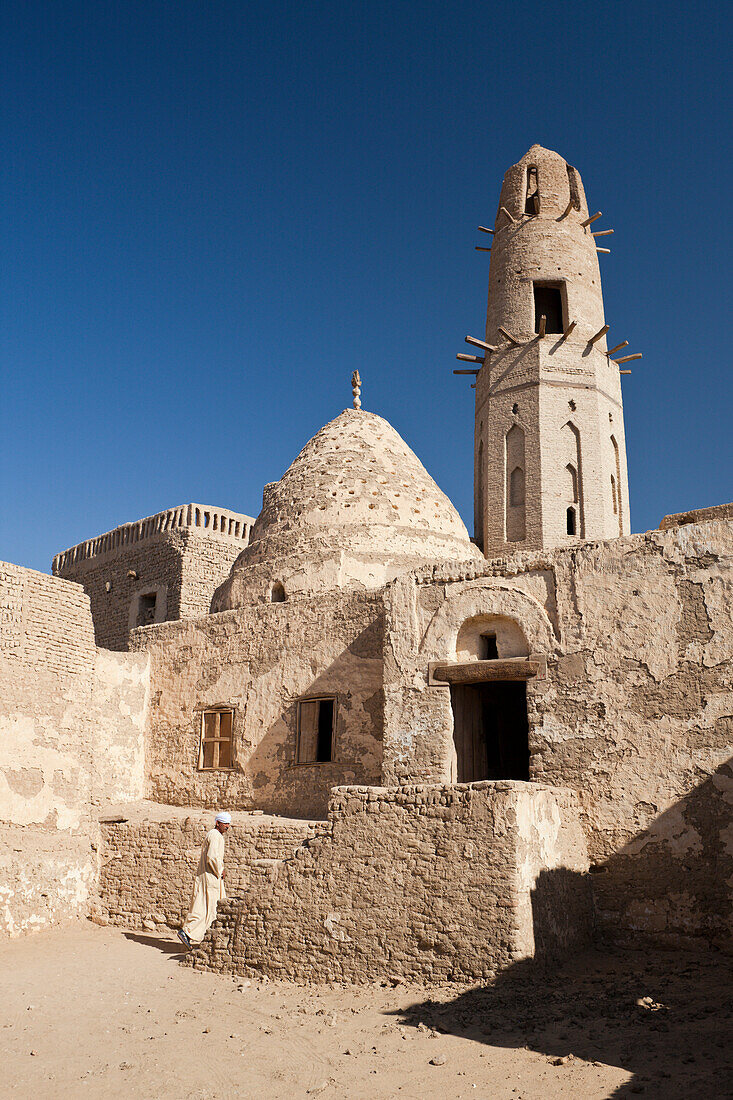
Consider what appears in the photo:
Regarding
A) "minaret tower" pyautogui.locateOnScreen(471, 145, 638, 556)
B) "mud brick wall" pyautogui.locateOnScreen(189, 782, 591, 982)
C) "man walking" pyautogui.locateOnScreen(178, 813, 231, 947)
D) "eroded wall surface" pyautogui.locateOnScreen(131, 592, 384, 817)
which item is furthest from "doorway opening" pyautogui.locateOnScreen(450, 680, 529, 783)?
"minaret tower" pyautogui.locateOnScreen(471, 145, 638, 556)

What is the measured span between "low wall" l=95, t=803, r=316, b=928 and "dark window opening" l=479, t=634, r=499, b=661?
9.13 ft

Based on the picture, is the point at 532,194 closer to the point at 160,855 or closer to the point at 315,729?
the point at 315,729

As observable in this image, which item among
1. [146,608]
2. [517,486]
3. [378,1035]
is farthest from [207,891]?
[146,608]

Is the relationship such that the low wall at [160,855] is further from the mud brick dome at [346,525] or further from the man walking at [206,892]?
the mud brick dome at [346,525]

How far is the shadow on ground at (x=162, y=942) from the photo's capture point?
9.84 meters

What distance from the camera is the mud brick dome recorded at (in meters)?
13.8

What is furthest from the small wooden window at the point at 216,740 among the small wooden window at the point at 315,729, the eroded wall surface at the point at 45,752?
the eroded wall surface at the point at 45,752

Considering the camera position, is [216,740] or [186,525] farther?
[186,525]

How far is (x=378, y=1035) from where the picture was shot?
22.1ft

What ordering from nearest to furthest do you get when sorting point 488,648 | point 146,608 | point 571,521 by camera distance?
point 488,648
point 571,521
point 146,608

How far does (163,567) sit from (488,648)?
11965mm

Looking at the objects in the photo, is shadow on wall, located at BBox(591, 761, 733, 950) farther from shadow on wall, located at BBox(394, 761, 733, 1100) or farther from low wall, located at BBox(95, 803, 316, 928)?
low wall, located at BBox(95, 803, 316, 928)

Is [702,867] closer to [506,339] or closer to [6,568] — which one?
[6,568]

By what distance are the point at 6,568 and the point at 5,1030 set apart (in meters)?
5.55
